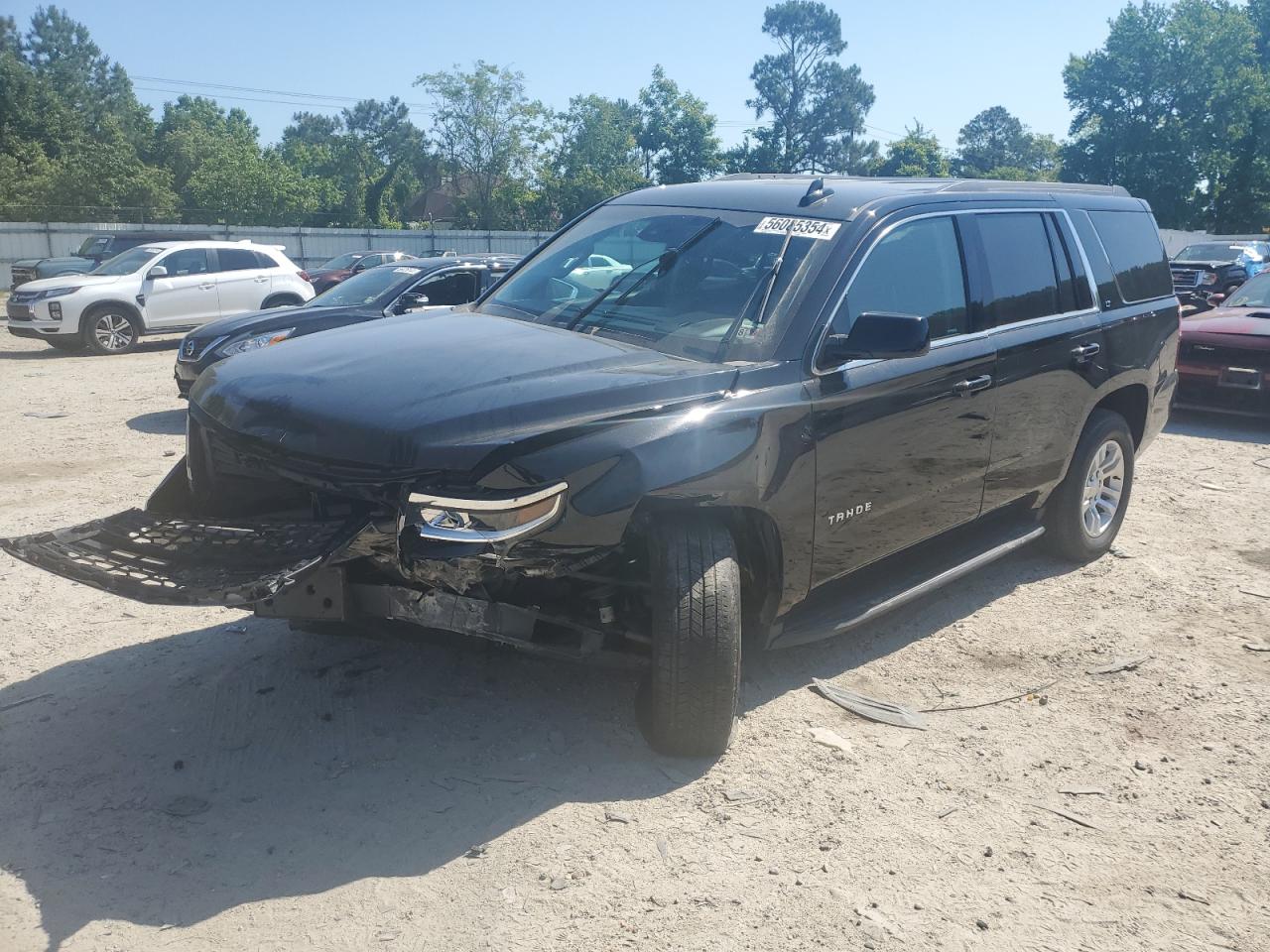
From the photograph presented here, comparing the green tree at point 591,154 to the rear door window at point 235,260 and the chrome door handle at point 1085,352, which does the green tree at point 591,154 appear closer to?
the rear door window at point 235,260

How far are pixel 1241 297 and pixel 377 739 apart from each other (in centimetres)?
1141

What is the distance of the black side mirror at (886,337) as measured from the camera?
3770 mm

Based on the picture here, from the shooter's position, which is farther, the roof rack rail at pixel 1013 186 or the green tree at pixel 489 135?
the green tree at pixel 489 135

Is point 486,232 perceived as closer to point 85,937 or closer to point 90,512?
point 90,512

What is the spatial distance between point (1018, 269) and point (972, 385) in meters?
0.85

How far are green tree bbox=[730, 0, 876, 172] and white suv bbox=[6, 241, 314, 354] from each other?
264 ft

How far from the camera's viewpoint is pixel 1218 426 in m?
11.0

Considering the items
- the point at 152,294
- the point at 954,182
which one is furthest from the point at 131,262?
the point at 954,182

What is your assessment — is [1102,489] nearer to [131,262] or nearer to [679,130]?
[131,262]

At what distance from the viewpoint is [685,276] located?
4.28 meters

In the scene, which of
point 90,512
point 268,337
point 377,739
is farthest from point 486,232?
point 377,739

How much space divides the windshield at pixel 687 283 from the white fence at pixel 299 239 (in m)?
30.5

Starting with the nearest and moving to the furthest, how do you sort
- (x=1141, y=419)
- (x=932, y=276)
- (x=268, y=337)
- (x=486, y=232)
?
1. (x=932, y=276)
2. (x=1141, y=419)
3. (x=268, y=337)
4. (x=486, y=232)

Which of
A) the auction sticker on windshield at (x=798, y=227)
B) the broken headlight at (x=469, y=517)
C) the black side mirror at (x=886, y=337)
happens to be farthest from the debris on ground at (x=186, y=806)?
the auction sticker on windshield at (x=798, y=227)
